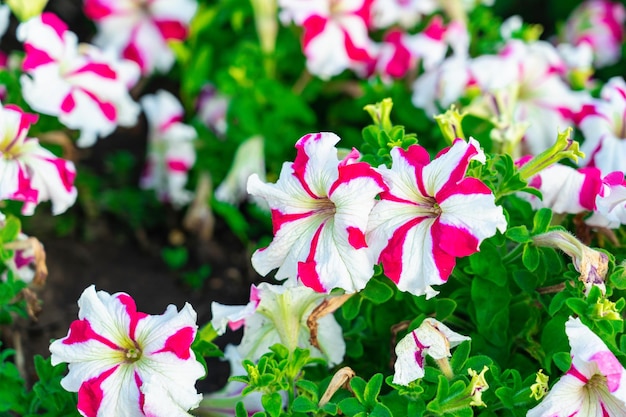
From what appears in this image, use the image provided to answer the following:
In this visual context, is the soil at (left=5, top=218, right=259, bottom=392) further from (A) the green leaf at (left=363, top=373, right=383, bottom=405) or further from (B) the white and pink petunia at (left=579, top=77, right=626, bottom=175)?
Answer: (B) the white and pink petunia at (left=579, top=77, right=626, bottom=175)

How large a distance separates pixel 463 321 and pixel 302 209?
0.36m

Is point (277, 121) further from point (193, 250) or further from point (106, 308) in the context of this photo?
point (106, 308)

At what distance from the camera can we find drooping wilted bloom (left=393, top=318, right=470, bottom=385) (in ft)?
3.65

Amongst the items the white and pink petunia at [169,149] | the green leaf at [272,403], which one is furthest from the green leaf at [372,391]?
the white and pink petunia at [169,149]

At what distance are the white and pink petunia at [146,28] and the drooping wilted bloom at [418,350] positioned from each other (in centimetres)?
140

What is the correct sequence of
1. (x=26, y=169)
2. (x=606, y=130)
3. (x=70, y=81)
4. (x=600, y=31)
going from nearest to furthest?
1. (x=26, y=169)
2. (x=606, y=130)
3. (x=70, y=81)
4. (x=600, y=31)

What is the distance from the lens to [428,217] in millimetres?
1184

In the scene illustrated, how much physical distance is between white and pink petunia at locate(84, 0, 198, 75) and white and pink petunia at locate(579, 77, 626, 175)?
3.73 feet

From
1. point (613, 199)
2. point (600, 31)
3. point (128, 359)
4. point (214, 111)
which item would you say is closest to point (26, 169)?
point (128, 359)

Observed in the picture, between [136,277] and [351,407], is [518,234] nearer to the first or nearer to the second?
[351,407]

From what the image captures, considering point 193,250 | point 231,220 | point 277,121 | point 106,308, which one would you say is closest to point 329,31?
point 277,121

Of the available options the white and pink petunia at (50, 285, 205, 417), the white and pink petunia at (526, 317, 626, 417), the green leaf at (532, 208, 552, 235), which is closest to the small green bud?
the white and pink petunia at (526, 317, 626, 417)

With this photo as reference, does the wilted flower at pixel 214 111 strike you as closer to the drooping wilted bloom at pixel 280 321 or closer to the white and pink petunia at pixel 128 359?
the drooping wilted bloom at pixel 280 321

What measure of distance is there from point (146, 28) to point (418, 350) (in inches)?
58.0
